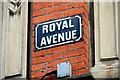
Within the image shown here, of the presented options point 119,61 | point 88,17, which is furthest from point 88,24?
point 119,61

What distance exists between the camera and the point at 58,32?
25.9 ft

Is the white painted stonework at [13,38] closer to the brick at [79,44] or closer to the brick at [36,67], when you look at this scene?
the brick at [36,67]

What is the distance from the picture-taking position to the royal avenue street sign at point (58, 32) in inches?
307

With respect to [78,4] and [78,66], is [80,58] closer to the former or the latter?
[78,66]

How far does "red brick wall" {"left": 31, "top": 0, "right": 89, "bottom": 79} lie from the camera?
7.70m

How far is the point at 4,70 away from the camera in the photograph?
7945mm

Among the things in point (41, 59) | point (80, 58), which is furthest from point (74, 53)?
point (41, 59)

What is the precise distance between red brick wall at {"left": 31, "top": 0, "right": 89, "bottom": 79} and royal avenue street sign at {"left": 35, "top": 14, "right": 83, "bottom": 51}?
0.04 m

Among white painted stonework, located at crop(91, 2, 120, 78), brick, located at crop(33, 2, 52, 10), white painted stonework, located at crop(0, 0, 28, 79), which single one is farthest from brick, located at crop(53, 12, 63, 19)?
white painted stonework, located at crop(91, 2, 120, 78)

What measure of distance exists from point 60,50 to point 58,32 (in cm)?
17

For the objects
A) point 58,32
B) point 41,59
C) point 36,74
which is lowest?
point 36,74

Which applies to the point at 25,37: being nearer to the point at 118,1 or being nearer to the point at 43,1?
the point at 43,1

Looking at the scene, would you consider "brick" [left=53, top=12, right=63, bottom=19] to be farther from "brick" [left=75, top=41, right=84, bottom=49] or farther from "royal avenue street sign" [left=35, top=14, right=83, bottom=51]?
"brick" [left=75, top=41, right=84, bottom=49]

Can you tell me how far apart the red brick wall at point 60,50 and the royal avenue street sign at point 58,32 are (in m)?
0.04
